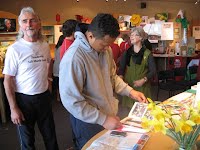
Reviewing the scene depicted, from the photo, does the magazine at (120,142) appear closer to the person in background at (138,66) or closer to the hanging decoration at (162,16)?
the person in background at (138,66)

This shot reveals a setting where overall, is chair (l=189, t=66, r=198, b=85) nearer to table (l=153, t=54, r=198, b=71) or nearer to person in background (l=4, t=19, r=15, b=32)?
table (l=153, t=54, r=198, b=71)

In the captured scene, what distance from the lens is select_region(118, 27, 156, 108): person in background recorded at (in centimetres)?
304

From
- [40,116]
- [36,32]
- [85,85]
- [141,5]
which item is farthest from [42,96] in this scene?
[141,5]

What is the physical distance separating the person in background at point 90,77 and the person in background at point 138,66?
1.40 m

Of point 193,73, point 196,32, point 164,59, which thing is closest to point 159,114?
point 193,73

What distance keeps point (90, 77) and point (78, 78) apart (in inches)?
3.5

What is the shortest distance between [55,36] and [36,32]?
469 centimetres

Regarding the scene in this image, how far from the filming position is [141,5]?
8.50m

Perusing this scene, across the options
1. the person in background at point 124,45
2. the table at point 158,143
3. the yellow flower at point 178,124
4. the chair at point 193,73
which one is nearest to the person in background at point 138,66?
the person in background at point 124,45

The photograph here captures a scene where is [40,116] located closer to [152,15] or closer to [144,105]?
[144,105]

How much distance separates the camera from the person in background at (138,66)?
3.04 meters

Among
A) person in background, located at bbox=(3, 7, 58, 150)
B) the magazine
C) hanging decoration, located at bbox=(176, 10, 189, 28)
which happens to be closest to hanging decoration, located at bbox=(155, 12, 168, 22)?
hanging decoration, located at bbox=(176, 10, 189, 28)

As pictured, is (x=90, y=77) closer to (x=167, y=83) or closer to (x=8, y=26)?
(x=167, y=83)

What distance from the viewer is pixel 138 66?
121 inches
